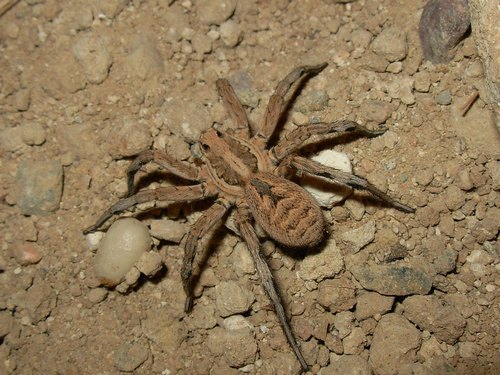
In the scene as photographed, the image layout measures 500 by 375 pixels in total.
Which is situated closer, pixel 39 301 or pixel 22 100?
pixel 39 301

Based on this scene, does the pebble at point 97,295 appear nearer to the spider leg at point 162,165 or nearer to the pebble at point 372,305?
the spider leg at point 162,165

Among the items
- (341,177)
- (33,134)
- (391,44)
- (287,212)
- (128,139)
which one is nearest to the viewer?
(287,212)

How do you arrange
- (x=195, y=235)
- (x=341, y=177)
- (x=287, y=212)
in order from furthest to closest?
(x=195, y=235) → (x=341, y=177) → (x=287, y=212)

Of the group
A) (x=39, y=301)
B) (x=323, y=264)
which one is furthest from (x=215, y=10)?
(x=39, y=301)

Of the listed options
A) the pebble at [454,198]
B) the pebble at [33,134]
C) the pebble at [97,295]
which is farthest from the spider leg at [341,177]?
the pebble at [33,134]

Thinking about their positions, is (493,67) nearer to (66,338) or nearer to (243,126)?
(243,126)

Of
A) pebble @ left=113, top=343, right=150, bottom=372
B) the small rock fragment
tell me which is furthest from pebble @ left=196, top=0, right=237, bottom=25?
pebble @ left=113, top=343, right=150, bottom=372

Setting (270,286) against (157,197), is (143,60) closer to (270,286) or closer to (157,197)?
(157,197)
